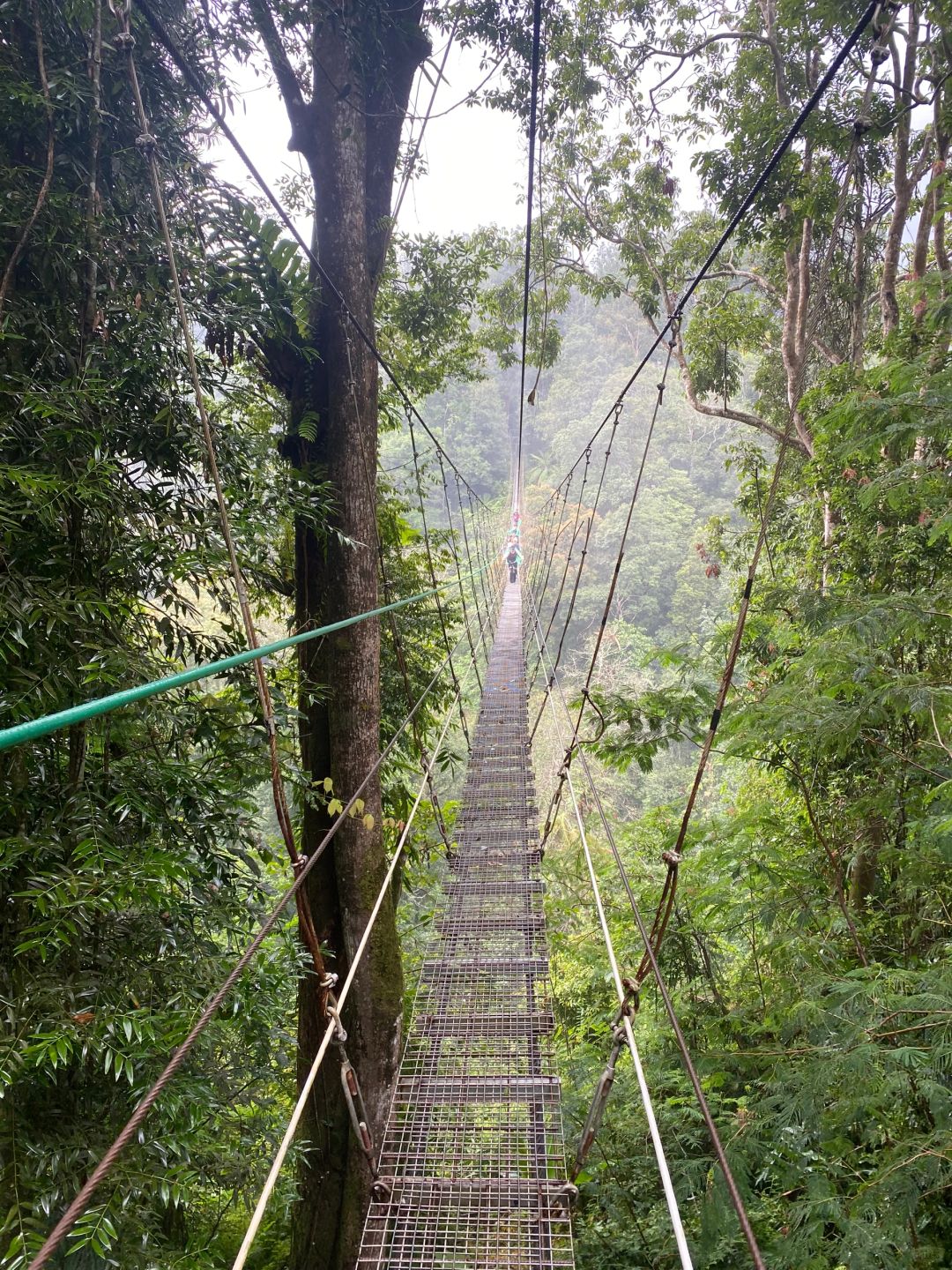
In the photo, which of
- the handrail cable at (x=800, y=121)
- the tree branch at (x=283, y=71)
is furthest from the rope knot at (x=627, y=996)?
the tree branch at (x=283, y=71)

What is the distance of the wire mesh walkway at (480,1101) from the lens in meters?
1.02

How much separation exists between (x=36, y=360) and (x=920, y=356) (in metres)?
1.59

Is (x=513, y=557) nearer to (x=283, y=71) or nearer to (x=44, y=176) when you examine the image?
(x=283, y=71)

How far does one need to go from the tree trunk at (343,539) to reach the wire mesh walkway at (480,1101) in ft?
0.70

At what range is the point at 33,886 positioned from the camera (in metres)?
0.78

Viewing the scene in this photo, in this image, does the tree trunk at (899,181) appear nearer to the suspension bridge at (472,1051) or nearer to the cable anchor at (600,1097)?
the suspension bridge at (472,1051)

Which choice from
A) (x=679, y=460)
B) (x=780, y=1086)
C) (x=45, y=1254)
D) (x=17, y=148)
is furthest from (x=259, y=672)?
(x=679, y=460)

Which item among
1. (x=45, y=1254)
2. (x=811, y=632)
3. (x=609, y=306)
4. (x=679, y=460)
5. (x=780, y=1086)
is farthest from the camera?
(x=609, y=306)

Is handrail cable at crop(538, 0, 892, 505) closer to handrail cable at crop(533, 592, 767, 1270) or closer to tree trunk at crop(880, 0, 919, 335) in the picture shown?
handrail cable at crop(533, 592, 767, 1270)

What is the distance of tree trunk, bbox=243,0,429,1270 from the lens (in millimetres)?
1605

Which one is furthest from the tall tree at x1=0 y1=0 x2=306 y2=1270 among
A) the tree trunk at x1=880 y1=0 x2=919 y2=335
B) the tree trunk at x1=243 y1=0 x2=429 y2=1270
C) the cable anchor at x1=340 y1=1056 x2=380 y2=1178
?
the tree trunk at x1=880 y1=0 x2=919 y2=335

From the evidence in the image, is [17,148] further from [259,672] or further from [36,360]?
[259,672]

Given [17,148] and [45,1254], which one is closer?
[45,1254]

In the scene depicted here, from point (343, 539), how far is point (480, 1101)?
1.17 meters
